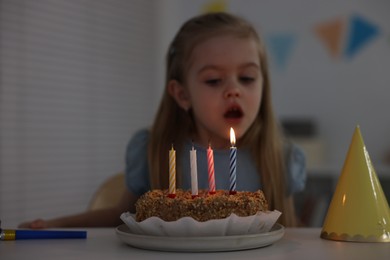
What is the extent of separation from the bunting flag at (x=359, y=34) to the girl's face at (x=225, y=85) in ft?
7.63

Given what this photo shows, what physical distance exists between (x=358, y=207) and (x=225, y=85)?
583 mm

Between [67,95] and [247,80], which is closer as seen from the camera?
[247,80]

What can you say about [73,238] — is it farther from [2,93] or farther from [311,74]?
[311,74]

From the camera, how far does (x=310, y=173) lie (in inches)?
138

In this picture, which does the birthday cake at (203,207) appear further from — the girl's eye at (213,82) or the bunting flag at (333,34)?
the bunting flag at (333,34)

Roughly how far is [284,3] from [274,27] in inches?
6.9

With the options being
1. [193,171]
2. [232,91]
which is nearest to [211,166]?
[193,171]

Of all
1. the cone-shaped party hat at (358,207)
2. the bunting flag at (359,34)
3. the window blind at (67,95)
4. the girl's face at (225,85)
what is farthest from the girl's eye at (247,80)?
the bunting flag at (359,34)

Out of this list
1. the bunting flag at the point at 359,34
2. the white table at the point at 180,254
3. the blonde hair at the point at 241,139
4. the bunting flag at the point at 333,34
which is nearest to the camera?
the white table at the point at 180,254

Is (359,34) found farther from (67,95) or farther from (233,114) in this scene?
(233,114)

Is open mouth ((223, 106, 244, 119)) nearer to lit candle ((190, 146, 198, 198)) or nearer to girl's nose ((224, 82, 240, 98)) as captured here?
girl's nose ((224, 82, 240, 98))

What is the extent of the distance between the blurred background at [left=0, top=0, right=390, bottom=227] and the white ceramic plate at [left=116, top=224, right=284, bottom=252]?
1.93 m

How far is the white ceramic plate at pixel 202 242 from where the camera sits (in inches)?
27.0

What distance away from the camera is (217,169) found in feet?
4.71
